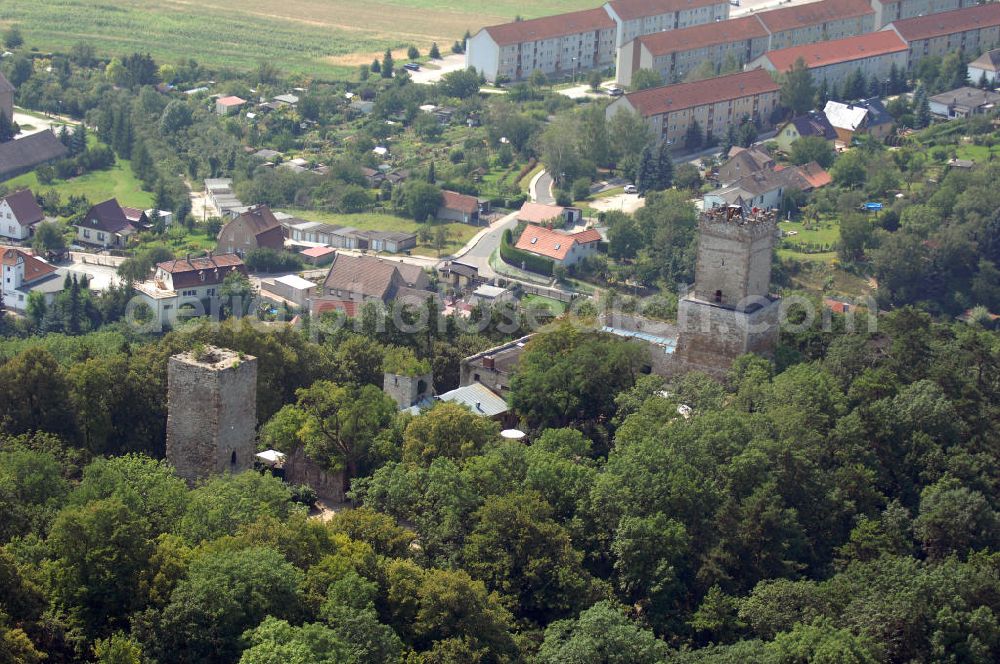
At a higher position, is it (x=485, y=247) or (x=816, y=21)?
(x=816, y=21)

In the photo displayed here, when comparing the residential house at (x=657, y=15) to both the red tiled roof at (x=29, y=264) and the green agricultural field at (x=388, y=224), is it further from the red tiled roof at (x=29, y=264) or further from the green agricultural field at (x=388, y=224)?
the red tiled roof at (x=29, y=264)

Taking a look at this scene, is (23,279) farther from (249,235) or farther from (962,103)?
(962,103)

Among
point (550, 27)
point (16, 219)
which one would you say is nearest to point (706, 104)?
point (550, 27)

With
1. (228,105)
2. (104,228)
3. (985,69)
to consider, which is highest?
(985,69)

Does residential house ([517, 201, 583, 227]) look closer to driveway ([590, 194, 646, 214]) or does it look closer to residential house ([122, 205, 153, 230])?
driveway ([590, 194, 646, 214])

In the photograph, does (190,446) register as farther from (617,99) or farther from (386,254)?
(617,99)

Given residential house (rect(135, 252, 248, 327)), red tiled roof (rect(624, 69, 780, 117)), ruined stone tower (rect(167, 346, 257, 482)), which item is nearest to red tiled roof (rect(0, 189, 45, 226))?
residential house (rect(135, 252, 248, 327))
